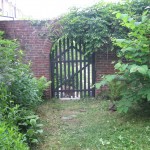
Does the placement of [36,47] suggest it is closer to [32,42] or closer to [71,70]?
[32,42]

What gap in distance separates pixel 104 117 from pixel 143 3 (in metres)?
3.03

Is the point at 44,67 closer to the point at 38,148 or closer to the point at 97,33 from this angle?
the point at 97,33

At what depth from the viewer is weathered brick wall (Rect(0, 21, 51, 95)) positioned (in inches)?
237

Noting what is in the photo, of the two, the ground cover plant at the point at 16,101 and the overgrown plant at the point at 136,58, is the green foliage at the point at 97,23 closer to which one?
the overgrown plant at the point at 136,58

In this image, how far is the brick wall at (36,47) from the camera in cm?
603

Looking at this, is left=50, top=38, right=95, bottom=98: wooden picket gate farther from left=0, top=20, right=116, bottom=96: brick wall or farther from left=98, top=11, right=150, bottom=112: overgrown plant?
left=98, top=11, right=150, bottom=112: overgrown plant

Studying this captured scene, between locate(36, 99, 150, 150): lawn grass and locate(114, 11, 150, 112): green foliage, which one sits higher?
locate(114, 11, 150, 112): green foliage

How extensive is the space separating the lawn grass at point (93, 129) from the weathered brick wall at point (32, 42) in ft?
4.16

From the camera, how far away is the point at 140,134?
3.48 m

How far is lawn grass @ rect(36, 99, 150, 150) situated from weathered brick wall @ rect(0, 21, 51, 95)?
127 cm

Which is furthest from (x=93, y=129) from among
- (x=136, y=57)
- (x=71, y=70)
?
(x=71, y=70)

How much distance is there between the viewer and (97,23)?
5582 millimetres

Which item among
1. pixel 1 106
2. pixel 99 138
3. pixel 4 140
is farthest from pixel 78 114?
pixel 4 140

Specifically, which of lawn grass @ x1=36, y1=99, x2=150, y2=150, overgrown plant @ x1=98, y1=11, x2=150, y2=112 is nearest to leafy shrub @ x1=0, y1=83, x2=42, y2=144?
lawn grass @ x1=36, y1=99, x2=150, y2=150
